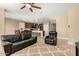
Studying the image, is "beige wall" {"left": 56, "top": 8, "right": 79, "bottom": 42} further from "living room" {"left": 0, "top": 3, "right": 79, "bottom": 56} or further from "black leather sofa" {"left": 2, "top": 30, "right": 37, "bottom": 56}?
"black leather sofa" {"left": 2, "top": 30, "right": 37, "bottom": 56}

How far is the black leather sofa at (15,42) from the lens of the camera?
2203 mm

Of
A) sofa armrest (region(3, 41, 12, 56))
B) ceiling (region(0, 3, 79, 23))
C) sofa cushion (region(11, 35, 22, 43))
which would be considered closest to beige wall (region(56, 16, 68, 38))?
ceiling (region(0, 3, 79, 23))

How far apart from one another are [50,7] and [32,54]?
1018 millimetres

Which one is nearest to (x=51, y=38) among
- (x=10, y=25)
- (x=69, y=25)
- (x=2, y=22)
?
(x=69, y=25)

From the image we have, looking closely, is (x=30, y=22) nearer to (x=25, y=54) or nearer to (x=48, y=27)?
(x=48, y=27)

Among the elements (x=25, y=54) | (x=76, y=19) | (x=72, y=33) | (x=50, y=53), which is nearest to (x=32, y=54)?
(x=25, y=54)

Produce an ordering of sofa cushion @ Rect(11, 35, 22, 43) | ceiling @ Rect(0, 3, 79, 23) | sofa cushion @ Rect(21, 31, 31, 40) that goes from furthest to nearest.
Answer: sofa cushion @ Rect(21, 31, 31, 40)
sofa cushion @ Rect(11, 35, 22, 43)
ceiling @ Rect(0, 3, 79, 23)

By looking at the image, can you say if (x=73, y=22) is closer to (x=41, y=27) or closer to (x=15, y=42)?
(x=41, y=27)

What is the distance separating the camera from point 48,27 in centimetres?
239

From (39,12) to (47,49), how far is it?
0.80 metres

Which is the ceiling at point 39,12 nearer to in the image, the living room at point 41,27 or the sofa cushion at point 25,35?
the living room at point 41,27

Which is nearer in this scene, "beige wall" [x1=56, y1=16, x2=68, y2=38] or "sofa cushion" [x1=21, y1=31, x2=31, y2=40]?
"beige wall" [x1=56, y1=16, x2=68, y2=38]

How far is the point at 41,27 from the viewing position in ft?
7.93

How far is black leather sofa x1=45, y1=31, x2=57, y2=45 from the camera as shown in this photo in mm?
2400
